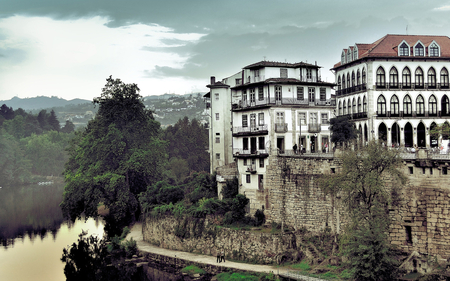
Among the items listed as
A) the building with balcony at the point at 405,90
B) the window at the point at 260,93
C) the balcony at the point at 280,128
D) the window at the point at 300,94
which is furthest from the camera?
the building with balcony at the point at 405,90

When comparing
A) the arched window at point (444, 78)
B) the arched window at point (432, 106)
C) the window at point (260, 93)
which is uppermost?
the arched window at point (444, 78)

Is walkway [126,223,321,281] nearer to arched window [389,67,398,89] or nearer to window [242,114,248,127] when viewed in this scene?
window [242,114,248,127]

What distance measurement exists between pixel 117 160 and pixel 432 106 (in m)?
38.6

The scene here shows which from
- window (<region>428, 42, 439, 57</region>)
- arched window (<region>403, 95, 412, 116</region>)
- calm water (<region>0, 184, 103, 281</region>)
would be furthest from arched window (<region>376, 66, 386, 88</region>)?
calm water (<region>0, 184, 103, 281</region>)

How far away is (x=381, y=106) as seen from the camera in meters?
57.7

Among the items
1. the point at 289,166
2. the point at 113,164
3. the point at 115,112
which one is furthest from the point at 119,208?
the point at 289,166

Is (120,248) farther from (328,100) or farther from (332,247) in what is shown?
(328,100)

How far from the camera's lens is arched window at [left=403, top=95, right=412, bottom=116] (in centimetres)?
5753

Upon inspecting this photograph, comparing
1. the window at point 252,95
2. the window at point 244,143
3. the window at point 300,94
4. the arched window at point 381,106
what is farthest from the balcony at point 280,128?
the arched window at point 381,106

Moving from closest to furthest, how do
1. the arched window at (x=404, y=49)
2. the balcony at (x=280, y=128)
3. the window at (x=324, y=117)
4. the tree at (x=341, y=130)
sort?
1. the balcony at (x=280, y=128)
2. the window at (x=324, y=117)
3. the tree at (x=341, y=130)
4. the arched window at (x=404, y=49)

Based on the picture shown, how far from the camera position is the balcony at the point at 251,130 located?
46.8 meters

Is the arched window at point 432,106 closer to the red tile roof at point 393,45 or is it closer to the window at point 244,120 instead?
the red tile roof at point 393,45

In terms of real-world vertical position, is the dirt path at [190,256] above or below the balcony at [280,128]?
below

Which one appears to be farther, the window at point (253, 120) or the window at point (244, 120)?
the window at point (244, 120)
